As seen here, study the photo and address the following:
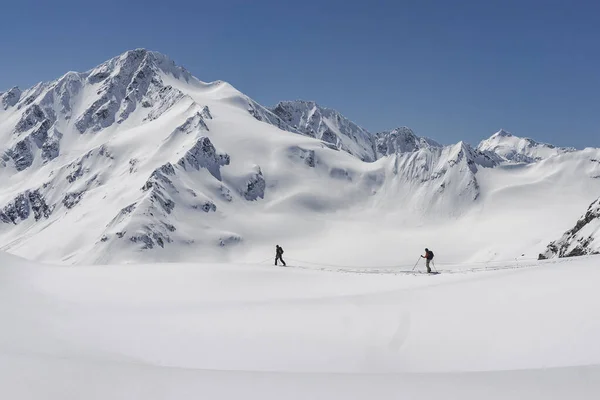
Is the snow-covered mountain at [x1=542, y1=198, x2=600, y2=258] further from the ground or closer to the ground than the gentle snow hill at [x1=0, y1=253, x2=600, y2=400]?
further from the ground

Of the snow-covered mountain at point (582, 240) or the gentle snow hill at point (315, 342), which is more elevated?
the snow-covered mountain at point (582, 240)

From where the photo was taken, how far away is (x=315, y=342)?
12.4 m

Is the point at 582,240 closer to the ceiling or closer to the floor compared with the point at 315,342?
closer to the ceiling

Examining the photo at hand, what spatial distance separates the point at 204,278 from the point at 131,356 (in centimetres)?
1223

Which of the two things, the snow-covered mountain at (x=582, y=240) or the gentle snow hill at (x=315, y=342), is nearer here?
the gentle snow hill at (x=315, y=342)

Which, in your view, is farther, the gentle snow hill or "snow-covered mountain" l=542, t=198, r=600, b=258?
"snow-covered mountain" l=542, t=198, r=600, b=258

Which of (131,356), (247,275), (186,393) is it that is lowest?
(186,393)

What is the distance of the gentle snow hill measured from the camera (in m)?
7.41

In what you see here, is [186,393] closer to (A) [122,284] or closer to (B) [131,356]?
(B) [131,356]

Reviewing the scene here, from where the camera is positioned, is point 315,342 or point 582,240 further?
point 582,240

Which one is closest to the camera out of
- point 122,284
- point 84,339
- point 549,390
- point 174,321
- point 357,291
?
point 549,390

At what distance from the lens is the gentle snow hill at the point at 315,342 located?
24.3 feet

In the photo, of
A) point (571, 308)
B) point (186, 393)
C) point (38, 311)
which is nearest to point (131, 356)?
point (186, 393)

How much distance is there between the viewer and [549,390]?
703cm
